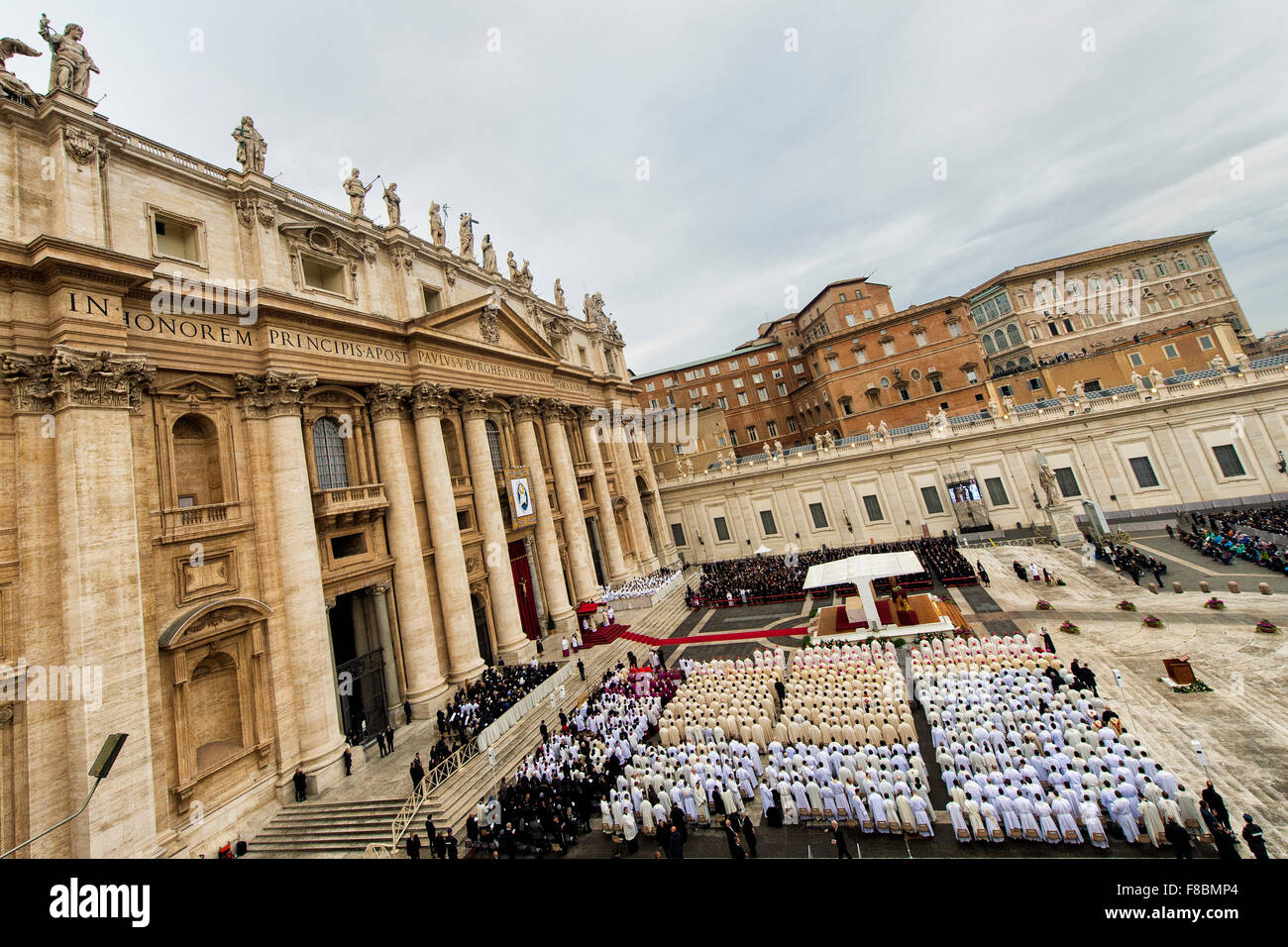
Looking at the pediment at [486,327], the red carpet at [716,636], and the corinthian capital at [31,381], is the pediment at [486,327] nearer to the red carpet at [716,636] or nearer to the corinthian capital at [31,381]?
the corinthian capital at [31,381]

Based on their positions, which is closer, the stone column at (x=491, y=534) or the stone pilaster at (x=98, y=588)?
the stone pilaster at (x=98, y=588)

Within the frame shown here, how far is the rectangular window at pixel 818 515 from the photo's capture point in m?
42.1

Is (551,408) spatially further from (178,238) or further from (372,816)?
(372,816)

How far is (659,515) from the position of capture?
4500cm

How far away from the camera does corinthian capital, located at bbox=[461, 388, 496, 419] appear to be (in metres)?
27.1

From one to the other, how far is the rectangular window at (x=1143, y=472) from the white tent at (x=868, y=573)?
19.5 meters

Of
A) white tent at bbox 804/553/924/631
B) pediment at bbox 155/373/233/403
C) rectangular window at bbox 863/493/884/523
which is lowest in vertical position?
white tent at bbox 804/553/924/631

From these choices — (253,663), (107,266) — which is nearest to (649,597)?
(253,663)

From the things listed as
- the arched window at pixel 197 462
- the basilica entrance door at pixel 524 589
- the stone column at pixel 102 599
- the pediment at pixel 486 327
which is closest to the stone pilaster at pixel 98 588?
the stone column at pixel 102 599

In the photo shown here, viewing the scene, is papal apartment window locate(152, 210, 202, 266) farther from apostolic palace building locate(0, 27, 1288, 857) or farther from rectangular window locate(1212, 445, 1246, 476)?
rectangular window locate(1212, 445, 1246, 476)

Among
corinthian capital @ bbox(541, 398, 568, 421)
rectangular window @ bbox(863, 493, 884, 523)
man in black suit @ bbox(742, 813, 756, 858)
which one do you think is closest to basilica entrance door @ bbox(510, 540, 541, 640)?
corinthian capital @ bbox(541, 398, 568, 421)

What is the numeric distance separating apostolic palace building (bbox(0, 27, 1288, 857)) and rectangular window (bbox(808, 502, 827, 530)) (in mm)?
208

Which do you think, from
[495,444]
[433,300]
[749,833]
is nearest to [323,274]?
[433,300]

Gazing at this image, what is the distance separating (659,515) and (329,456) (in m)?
27.1
